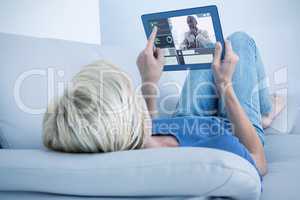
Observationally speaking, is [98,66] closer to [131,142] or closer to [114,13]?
[131,142]

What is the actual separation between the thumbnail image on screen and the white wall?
61 centimetres

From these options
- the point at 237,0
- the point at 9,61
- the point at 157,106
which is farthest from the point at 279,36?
the point at 9,61

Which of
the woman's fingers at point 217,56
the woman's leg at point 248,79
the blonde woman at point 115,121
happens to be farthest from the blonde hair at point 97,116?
the woman's leg at point 248,79

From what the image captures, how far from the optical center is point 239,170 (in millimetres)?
641

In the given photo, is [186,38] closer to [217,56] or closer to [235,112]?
[217,56]

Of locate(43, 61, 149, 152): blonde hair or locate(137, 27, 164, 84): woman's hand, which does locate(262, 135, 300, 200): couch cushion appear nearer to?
locate(43, 61, 149, 152): blonde hair

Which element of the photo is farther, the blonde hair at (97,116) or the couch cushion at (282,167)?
the couch cushion at (282,167)

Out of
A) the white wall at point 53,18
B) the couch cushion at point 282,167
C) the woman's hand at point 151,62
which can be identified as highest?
the white wall at point 53,18

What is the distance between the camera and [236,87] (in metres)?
1.40

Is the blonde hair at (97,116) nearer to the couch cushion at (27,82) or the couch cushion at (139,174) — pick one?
the couch cushion at (139,174)

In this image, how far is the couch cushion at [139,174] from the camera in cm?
64

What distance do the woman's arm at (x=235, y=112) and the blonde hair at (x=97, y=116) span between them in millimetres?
368

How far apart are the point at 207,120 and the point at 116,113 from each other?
579 mm

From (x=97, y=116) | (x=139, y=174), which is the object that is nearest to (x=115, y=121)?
(x=97, y=116)
